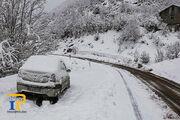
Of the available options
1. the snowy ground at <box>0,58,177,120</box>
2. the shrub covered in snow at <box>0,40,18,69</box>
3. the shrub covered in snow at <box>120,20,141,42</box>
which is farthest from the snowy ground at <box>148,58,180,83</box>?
the shrub covered in snow at <box>120,20,141,42</box>

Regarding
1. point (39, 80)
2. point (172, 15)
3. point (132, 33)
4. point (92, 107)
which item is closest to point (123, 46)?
point (132, 33)

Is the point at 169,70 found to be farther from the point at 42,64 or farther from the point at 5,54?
the point at 5,54

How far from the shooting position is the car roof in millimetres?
6013

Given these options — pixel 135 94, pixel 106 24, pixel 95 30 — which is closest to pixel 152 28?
pixel 106 24

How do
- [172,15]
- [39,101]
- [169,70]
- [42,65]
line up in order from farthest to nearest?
[172,15]
[169,70]
[42,65]
[39,101]

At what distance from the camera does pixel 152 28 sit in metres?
33.4

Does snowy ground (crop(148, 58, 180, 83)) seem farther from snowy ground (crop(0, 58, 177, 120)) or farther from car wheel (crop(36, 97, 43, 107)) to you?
car wheel (crop(36, 97, 43, 107))

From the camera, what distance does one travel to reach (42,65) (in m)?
6.26

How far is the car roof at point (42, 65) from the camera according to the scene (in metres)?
6.01

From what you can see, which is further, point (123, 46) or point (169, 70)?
point (123, 46)

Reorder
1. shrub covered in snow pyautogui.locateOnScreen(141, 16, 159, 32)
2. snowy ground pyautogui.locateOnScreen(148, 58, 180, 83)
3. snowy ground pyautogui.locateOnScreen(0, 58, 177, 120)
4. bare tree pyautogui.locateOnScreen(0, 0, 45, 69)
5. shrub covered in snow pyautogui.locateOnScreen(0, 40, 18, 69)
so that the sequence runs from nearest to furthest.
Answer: snowy ground pyautogui.locateOnScreen(0, 58, 177, 120)
shrub covered in snow pyautogui.locateOnScreen(0, 40, 18, 69)
bare tree pyautogui.locateOnScreen(0, 0, 45, 69)
snowy ground pyautogui.locateOnScreen(148, 58, 180, 83)
shrub covered in snow pyautogui.locateOnScreen(141, 16, 159, 32)

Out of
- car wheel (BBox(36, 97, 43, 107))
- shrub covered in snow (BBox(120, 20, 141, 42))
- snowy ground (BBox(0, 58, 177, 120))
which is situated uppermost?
shrub covered in snow (BBox(120, 20, 141, 42))

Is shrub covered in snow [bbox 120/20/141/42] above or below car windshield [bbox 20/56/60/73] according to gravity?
above

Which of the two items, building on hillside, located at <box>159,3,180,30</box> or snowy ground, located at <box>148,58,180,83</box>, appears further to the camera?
building on hillside, located at <box>159,3,180,30</box>
